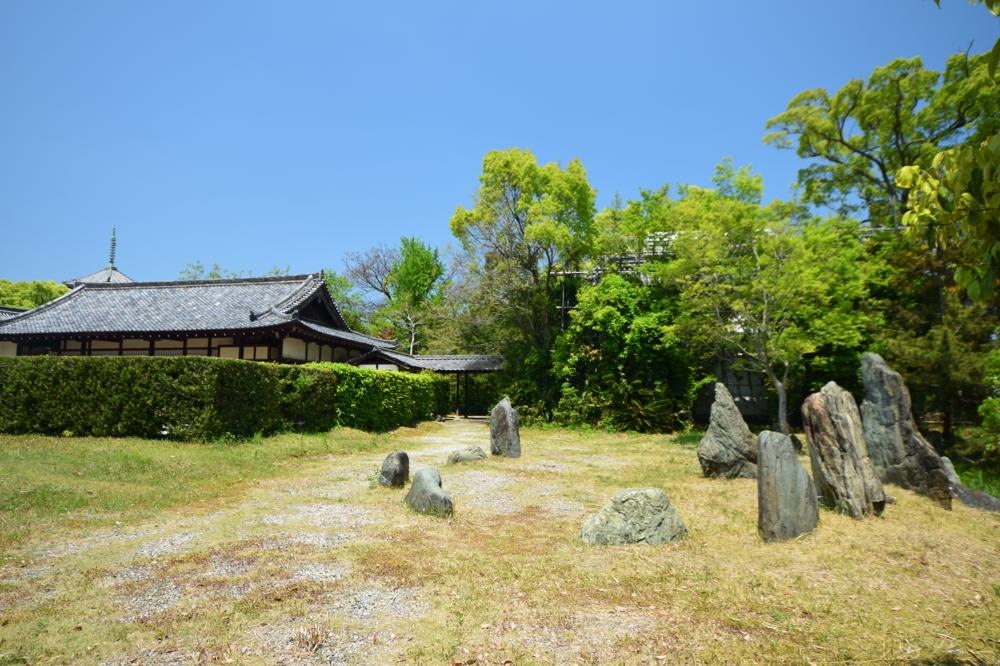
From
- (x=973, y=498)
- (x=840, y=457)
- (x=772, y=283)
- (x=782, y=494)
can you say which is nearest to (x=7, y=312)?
(x=772, y=283)

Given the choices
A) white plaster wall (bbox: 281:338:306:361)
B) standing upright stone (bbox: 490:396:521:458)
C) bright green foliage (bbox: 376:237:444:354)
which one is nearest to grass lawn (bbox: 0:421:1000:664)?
standing upright stone (bbox: 490:396:521:458)

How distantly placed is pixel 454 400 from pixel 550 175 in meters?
15.7

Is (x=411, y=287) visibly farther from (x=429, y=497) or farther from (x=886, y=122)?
(x=429, y=497)

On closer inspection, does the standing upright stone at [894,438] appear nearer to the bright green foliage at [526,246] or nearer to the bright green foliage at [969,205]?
the bright green foliage at [969,205]

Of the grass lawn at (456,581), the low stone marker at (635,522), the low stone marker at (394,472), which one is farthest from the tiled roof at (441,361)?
the low stone marker at (635,522)

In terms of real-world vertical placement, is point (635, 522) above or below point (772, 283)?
below

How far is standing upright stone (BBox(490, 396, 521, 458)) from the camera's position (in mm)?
14750

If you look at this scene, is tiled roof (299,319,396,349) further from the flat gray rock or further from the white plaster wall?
the flat gray rock

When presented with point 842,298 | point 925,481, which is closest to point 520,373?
point 842,298

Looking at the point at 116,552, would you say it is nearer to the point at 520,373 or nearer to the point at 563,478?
the point at 563,478

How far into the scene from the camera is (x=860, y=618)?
4508 mm

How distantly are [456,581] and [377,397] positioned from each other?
16.2m

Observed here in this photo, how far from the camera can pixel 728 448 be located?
35.8 feet

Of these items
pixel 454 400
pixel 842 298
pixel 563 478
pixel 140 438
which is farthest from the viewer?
pixel 454 400
